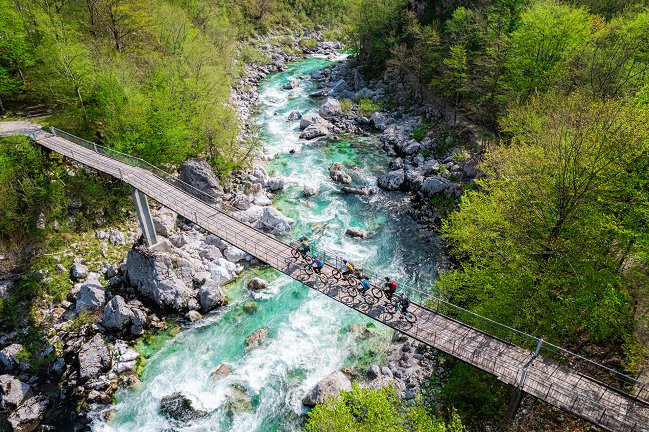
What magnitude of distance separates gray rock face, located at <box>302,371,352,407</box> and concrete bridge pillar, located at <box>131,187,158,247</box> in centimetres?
1536

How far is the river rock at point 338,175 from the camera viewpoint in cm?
4206

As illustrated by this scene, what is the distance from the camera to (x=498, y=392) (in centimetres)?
2008

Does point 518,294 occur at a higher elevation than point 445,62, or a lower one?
lower

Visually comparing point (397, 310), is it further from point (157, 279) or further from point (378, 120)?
point (378, 120)

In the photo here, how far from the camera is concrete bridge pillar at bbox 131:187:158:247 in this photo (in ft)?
87.8

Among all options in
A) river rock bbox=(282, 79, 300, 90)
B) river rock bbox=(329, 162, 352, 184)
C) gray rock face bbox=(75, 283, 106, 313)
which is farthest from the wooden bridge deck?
river rock bbox=(282, 79, 300, 90)

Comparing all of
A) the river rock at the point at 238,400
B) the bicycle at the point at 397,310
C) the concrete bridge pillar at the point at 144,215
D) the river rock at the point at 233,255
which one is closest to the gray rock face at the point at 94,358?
the concrete bridge pillar at the point at 144,215

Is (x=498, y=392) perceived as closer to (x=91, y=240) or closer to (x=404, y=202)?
(x=404, y=202)

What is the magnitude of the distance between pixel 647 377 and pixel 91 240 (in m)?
34.8

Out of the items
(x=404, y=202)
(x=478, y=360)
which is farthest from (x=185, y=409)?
(x=404, y=202)

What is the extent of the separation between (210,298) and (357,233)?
13.6 m

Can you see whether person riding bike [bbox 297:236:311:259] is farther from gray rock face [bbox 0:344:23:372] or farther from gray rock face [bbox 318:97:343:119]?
gray rock face [bbox 318:97:343:119]

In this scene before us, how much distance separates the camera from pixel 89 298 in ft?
86.3

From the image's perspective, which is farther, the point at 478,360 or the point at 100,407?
the point at 100,407
